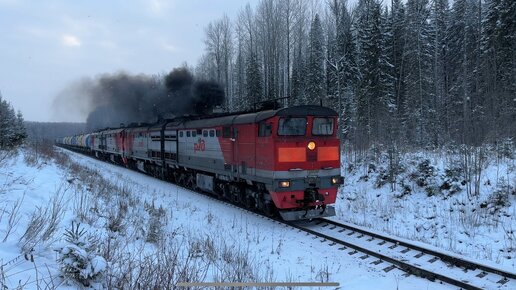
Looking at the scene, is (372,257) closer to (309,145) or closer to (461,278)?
(461,278)

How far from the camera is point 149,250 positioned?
6.62 metres

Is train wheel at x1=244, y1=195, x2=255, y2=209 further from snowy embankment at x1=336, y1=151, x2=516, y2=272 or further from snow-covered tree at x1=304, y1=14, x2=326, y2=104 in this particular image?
snow-covered tree at x1=304, y1=14, x2=326, y2=104

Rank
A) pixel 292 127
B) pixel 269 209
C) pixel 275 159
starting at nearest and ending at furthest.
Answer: pixel 275 159, pixel 292 127, pixel 269 209

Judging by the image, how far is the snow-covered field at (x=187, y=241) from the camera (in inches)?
165

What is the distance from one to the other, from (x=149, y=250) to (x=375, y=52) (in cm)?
3478

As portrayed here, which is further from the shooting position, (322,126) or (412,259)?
(322,126)

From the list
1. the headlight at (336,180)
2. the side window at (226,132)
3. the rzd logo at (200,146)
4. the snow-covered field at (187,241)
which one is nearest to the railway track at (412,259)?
the snow-covered field at (187,241)

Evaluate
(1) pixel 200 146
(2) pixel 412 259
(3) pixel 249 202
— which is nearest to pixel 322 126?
(3) pixel 249 202

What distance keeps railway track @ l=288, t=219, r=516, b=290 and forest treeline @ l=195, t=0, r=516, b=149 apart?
15.2 meters

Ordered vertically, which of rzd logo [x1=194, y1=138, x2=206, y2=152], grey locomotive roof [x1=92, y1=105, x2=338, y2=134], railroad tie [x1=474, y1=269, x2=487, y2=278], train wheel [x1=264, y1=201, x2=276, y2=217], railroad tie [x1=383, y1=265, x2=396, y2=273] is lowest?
railroad tie [x1=383, y1=265, x2=396, y2=273]

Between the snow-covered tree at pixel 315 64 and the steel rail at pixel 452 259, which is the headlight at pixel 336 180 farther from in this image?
the snow-covered tree at pixel 315 64

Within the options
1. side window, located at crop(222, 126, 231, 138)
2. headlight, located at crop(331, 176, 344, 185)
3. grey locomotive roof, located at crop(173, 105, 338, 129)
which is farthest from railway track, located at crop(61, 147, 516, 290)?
side window, located at crop(222, 126, 231, 138)

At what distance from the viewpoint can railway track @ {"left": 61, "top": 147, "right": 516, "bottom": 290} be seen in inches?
232

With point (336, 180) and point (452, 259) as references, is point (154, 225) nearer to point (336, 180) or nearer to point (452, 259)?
point (336, 180)
